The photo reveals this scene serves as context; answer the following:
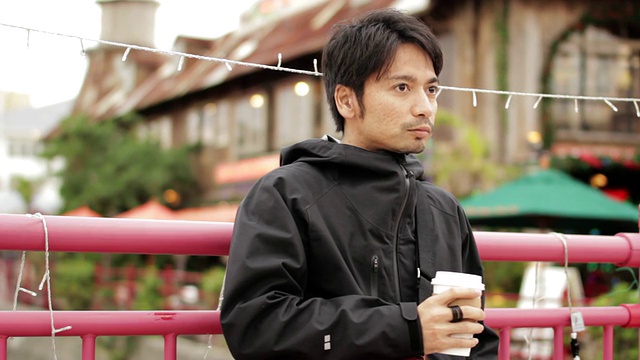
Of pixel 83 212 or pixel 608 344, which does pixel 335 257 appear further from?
pixel 83 212

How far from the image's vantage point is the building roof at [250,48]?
18906 millimetres

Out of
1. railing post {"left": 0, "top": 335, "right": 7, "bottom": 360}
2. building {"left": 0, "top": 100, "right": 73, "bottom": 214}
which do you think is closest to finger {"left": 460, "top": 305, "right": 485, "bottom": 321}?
railing post {"left": 0, "top": 335, "right": 7, "bottom": 360}

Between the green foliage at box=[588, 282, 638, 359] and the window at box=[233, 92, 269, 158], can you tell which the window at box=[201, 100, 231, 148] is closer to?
the window at box=[233, 92, 269, 158]

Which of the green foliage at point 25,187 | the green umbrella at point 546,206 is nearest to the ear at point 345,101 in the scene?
the green umbrella at point 546,206

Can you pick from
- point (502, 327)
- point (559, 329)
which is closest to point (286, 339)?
point (502, 327)

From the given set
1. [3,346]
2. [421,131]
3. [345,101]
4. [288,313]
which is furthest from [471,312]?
[3,346]

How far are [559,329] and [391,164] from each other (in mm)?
1093

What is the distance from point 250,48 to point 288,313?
21.6 meters

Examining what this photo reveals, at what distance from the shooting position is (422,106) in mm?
2355

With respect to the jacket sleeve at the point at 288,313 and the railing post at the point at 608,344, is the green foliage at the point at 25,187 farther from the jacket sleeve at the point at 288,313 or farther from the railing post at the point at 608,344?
the jacket sleeve at the point at 288,313

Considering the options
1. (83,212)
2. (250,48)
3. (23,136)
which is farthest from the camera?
(23,136)

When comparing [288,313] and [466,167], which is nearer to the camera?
[288,313]

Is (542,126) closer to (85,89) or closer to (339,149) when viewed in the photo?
(339,149)

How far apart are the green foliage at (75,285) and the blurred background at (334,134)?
0.05 meters
